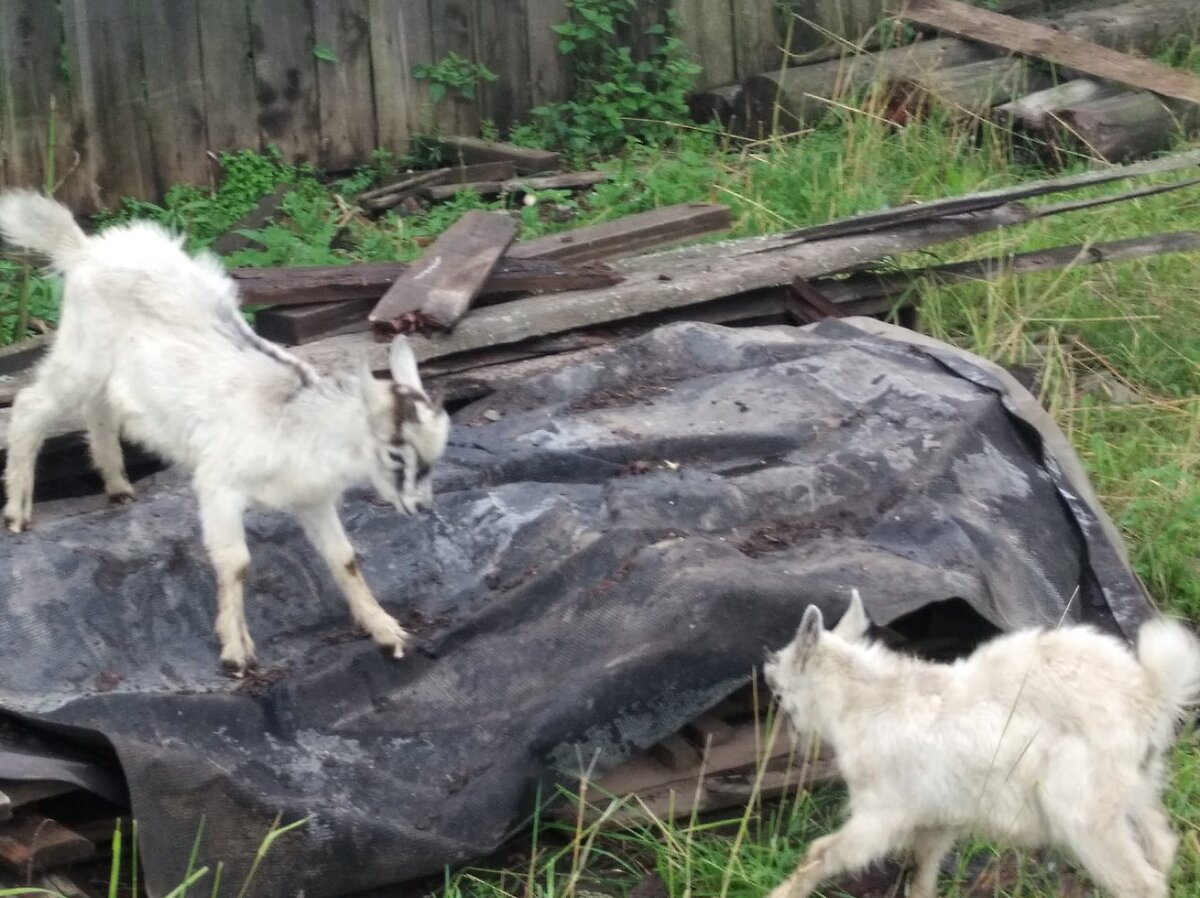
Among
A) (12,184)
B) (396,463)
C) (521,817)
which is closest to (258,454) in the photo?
(396,463)

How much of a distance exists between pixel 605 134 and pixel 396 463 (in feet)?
17.1

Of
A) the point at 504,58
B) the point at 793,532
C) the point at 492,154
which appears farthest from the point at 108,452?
the point at 504,58

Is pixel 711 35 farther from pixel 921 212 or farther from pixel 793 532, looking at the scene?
pixel 793 532

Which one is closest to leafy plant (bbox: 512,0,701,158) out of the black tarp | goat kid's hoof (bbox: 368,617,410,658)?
the black tarp

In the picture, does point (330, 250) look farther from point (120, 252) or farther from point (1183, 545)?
point (1183, 545)

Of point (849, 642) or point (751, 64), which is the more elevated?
point (751, 64)

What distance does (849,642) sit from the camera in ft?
12.5

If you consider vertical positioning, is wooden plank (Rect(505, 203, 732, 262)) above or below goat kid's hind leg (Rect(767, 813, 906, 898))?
above

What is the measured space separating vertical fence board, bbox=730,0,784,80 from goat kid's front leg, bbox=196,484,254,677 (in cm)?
613

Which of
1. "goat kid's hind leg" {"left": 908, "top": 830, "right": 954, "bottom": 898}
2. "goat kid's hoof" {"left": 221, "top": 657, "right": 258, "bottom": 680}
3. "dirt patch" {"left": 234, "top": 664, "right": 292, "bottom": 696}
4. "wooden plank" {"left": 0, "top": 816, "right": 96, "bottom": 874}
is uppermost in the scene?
"goat kid's hoof" {"left": 221, "top": 657, "right": 258, "bottom": 680}

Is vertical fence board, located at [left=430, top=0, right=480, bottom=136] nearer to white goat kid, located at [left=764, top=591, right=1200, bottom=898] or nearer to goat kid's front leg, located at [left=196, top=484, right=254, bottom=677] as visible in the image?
goat kid's front leg, located at [left=196, top=484, right=254, bottom=677]

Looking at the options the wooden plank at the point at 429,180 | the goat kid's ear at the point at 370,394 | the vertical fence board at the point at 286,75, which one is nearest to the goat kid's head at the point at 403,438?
the goat kid's ear at the point at 370,394

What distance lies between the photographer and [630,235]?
655 centimetres

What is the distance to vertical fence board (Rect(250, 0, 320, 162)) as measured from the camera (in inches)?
313
